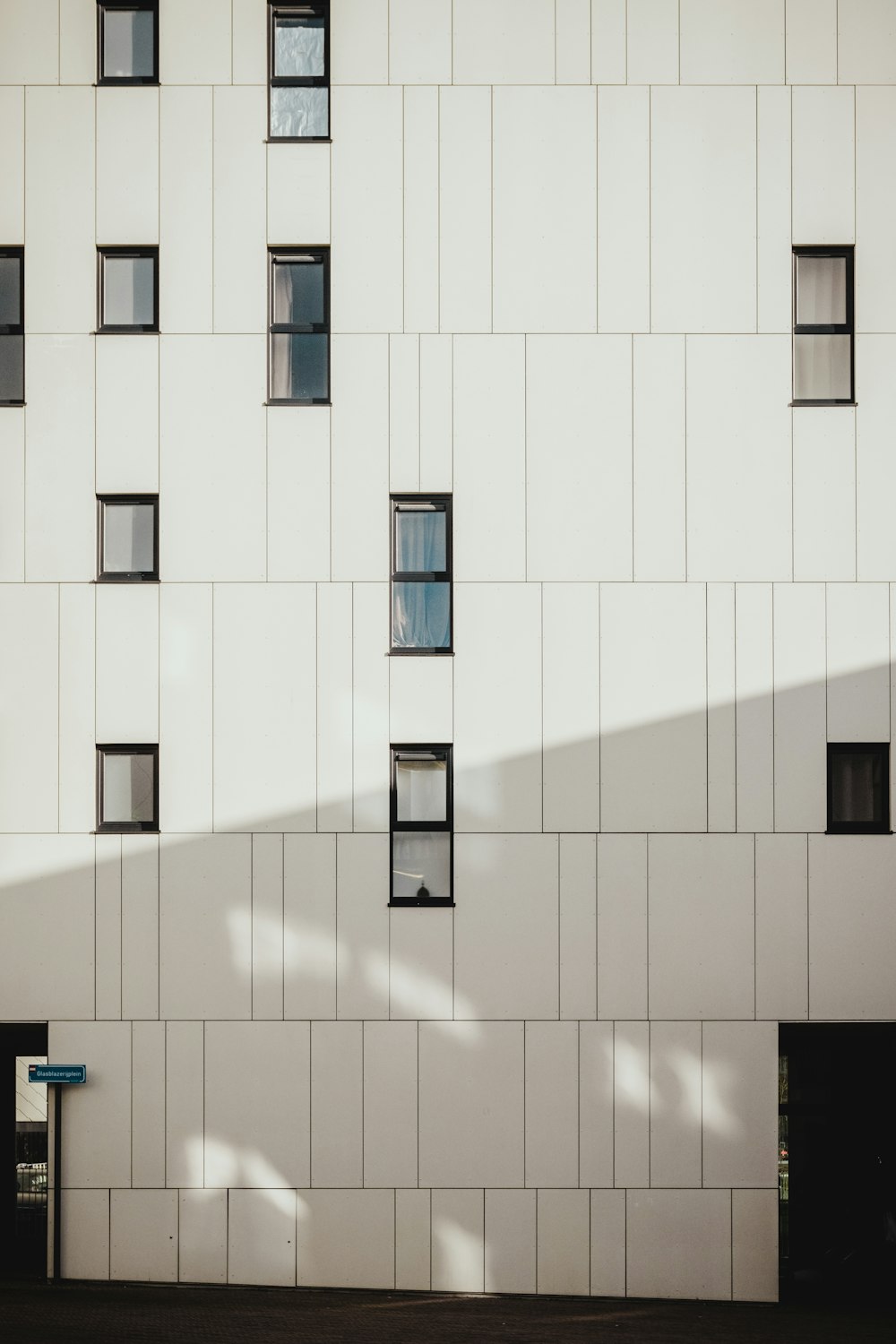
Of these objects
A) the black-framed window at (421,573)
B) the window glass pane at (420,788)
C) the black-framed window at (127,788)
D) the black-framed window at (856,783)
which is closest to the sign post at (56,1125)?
the black-framed window at (127,788)

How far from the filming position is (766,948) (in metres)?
11.9

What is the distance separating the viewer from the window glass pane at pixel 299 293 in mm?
12023

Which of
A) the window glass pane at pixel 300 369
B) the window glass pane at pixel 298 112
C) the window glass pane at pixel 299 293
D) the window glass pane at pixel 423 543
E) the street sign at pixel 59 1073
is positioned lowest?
the street sign at pixel 59 1073

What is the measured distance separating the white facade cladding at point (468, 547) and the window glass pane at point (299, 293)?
0.20 metres

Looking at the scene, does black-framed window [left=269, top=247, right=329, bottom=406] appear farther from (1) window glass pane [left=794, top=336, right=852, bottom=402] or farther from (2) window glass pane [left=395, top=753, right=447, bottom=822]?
(1) window glass pane [left=794, top=336, right=852, bottom=402]

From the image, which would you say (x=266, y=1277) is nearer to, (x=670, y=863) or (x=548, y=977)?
(x=548, y=977)

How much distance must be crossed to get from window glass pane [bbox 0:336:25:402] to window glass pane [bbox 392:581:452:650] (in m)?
4.37

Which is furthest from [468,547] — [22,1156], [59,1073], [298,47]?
[22,1156]

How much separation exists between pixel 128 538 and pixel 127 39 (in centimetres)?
512

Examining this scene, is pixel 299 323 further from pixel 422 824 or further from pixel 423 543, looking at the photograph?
pixel 422 824

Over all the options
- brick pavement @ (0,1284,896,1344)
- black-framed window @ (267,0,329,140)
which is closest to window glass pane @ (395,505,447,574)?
black-framed window @ (267,0,329,140)

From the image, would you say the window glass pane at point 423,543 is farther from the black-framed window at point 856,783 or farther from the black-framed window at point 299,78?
the black-framed window at point 856,783

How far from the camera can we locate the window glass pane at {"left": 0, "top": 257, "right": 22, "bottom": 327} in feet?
39.7

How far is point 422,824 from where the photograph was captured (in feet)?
39.1
